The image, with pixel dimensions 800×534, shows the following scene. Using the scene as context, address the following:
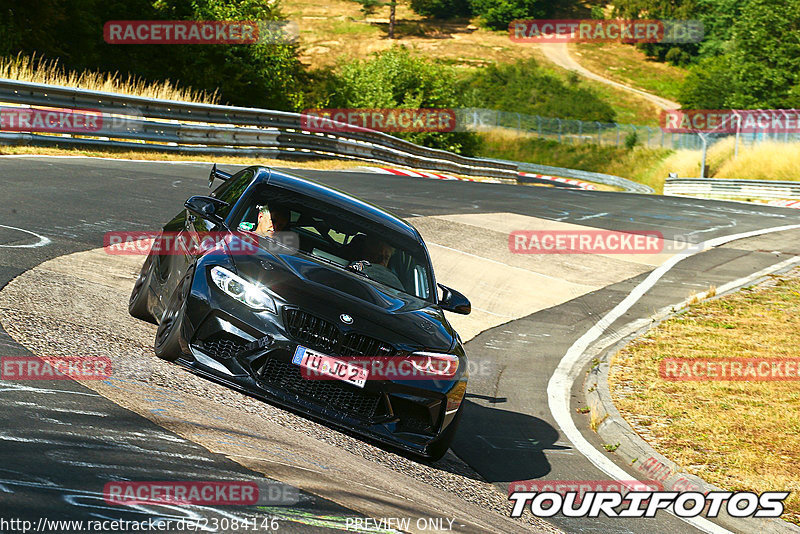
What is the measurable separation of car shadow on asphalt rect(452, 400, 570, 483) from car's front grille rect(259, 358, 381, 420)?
48.0 inches

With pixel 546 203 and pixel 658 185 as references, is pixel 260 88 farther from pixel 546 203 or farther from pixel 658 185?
pixel 658 185

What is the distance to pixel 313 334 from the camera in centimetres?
571

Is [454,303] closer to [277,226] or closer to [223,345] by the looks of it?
[277,226]

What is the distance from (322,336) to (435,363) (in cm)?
82

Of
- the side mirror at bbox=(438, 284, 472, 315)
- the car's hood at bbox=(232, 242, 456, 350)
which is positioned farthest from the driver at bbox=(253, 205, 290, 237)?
the side mirror at bbox=(438, 284, 472, 315)

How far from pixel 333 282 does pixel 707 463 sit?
11.0ft

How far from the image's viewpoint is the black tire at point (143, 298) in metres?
7.64

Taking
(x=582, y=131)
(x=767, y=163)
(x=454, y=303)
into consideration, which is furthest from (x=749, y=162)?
(x=454, y=303)

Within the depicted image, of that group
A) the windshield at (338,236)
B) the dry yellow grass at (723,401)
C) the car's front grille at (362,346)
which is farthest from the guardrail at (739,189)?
the car's front grille at (362,346)

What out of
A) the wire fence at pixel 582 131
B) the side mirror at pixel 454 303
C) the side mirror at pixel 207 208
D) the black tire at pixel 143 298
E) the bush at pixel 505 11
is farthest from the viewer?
the bush at pixel 505 11

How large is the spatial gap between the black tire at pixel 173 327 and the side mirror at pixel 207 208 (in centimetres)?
67

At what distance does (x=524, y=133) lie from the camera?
71.1m

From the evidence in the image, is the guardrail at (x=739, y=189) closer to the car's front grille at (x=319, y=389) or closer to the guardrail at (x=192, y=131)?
the guardrail at (x=192, y=131)

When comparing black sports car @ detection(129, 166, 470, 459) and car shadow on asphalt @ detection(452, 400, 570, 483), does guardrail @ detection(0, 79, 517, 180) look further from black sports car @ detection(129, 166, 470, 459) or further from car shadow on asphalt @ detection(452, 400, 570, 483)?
car shadow on asphalt @ detection(452, 400, 570, 483)
